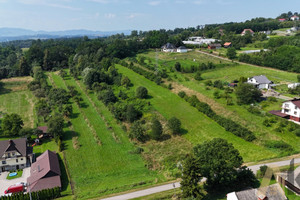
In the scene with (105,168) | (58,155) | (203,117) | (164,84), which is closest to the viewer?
(105,168)

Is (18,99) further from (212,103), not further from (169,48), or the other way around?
(169,48)

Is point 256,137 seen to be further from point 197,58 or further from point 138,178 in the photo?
A: point 197,58

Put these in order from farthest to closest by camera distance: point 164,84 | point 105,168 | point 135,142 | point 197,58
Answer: point 197,58
point 164,84
point 135,142
point 105,168

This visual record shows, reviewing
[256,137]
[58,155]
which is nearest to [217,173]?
[256,137]

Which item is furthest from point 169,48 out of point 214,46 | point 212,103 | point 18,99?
point 18,99

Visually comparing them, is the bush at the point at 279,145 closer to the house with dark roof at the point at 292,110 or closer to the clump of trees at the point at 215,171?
the clump of trees at the point at 215,171
